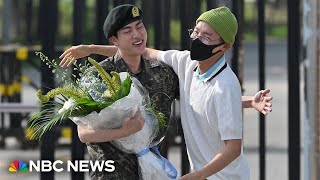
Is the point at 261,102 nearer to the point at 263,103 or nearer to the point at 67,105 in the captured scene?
the point at 263,103

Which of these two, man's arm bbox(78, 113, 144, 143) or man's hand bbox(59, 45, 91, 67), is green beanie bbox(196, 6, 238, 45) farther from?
man's hand bbox(59, 45, 91, 67)

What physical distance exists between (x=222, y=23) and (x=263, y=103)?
34 centimetres

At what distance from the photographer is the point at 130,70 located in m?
4.18

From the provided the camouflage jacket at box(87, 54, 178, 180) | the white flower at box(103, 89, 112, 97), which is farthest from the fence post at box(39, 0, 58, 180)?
the white flower at box(103, 89, 112, 97)

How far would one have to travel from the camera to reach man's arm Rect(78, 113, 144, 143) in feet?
12.5

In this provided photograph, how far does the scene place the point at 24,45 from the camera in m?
9.30

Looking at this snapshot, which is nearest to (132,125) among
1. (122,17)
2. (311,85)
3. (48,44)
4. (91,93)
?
(91,93)

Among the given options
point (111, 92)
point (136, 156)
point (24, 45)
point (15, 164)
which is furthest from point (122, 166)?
point (24, 45)

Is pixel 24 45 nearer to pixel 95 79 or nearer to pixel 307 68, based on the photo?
pixel 307 68

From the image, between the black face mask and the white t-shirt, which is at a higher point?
the black face mask

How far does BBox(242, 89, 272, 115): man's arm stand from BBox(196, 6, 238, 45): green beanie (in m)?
0.24

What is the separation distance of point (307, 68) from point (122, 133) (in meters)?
1.62

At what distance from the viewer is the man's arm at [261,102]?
13.1 ft

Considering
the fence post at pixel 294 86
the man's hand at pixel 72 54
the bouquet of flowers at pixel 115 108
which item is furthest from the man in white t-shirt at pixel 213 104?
the fence post at pixel 294 86
